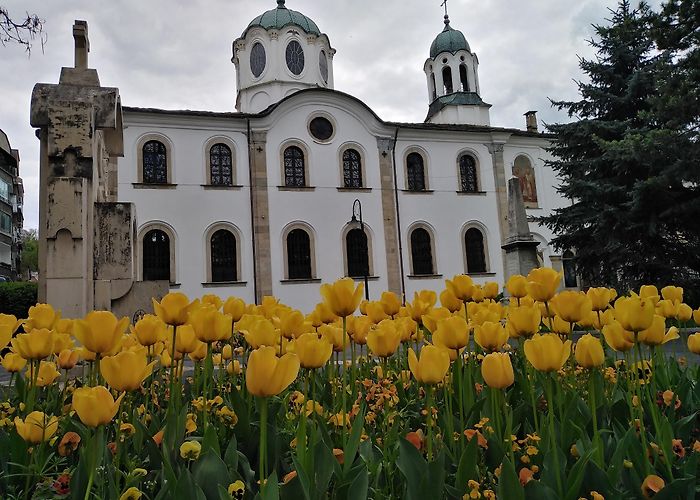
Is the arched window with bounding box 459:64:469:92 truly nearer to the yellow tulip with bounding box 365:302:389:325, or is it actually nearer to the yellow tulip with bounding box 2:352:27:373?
the yellow tulip with bounding box 365:302:389:325

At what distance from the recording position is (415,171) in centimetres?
2456

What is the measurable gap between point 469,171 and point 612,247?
10.5 meters

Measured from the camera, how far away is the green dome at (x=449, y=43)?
30.6 m

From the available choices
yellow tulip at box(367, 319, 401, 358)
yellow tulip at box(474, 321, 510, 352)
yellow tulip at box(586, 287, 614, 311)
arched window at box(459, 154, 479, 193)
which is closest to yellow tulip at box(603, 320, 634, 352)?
yellow tulip at box(474, 321, 510, 352)

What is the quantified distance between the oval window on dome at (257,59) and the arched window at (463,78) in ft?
36.5

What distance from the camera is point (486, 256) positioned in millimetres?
24234

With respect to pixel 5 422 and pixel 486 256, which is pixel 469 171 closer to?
pixel 486 256

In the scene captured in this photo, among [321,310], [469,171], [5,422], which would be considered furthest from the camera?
[469,171]

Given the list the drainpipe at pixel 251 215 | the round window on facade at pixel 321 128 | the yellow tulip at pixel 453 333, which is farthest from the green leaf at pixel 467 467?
the round window on facade at pixel 321 128

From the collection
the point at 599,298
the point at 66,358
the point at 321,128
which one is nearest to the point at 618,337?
the point at 599,298

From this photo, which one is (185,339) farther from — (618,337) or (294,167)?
(294,167)

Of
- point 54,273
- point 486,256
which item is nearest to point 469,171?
point 486,256

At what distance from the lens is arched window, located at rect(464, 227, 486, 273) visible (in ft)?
79.7

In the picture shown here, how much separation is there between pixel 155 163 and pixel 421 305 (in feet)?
67.5
